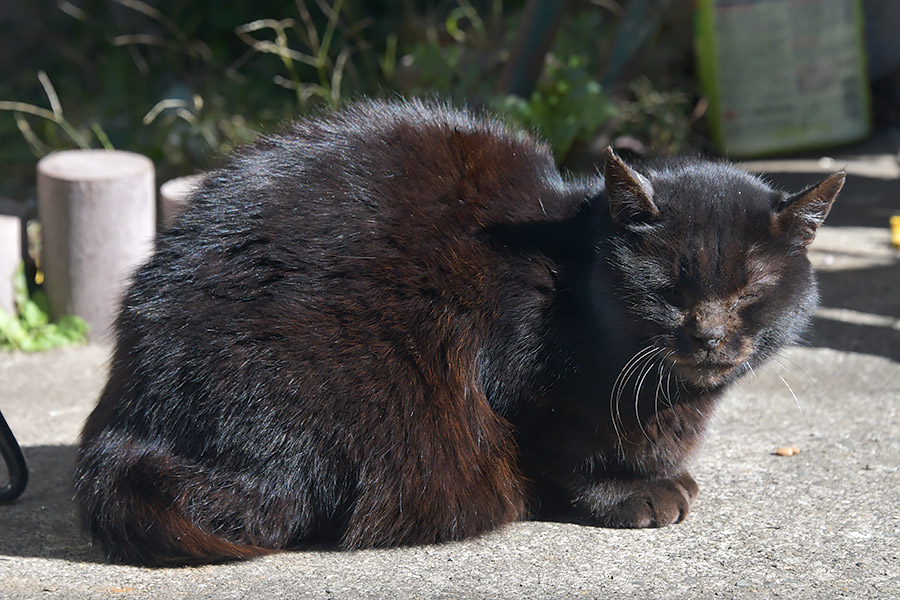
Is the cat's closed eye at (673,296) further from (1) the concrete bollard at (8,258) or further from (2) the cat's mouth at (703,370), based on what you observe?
(1) the concrete bollard at (8,258)

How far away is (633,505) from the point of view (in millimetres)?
2609

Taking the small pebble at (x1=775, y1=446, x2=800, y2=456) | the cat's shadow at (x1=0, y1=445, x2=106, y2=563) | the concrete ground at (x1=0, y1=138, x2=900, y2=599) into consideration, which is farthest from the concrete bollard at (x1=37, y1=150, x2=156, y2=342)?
the small pebble at (x1=775, y1=446, x2=800, y2=456)

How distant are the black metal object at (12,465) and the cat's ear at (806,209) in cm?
201

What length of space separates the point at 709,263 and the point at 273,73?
4.74 m

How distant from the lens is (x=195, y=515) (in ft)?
7.84

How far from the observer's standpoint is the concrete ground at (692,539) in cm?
228

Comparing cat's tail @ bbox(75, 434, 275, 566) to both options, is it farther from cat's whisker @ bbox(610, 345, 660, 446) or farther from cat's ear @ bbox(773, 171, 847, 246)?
cat's ear @ bbox(773, 171, 847, 246)

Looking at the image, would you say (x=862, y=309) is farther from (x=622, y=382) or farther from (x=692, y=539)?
(x=622, y=382)

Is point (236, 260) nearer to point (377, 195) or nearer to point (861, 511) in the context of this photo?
point (377, 195)

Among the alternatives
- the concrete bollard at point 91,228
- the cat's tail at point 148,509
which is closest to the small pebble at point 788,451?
the cat's tail at point 148,509

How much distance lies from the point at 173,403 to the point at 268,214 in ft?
1.68

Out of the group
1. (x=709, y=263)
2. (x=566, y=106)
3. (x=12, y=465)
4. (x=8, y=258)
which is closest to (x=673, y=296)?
(x=709, y=263)

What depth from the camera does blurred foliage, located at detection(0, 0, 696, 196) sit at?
524 centimetres

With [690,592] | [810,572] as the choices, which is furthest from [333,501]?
[810,572]
